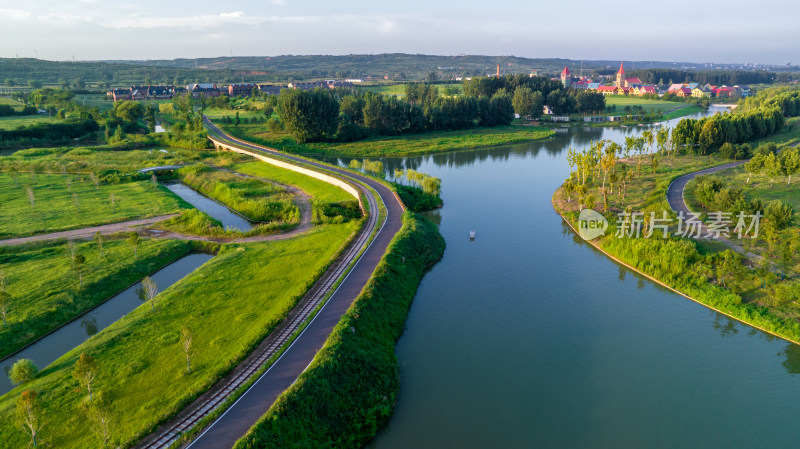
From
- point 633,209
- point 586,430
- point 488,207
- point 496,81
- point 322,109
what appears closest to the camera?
point 586,430

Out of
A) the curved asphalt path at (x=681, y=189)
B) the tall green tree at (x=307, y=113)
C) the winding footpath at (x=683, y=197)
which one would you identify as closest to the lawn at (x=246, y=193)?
the tall green tree at (x=307, y=113)

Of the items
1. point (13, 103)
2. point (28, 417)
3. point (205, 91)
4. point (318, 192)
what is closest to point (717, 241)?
point (318, 192)

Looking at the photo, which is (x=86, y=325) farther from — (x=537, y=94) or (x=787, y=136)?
(x=537, y=94)

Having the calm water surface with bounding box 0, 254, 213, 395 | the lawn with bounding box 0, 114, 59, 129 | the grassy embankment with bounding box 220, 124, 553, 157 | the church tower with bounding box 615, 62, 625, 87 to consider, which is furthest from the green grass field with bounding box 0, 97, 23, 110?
the church tower with bounding box 615, 62, 625, 87

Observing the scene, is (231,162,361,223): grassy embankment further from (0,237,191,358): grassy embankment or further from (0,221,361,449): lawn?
(0,237,191,358): grassy embankment

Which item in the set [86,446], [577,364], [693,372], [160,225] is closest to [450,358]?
[577,364]

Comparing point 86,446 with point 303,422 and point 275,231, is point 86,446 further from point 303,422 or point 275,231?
point 275,231
